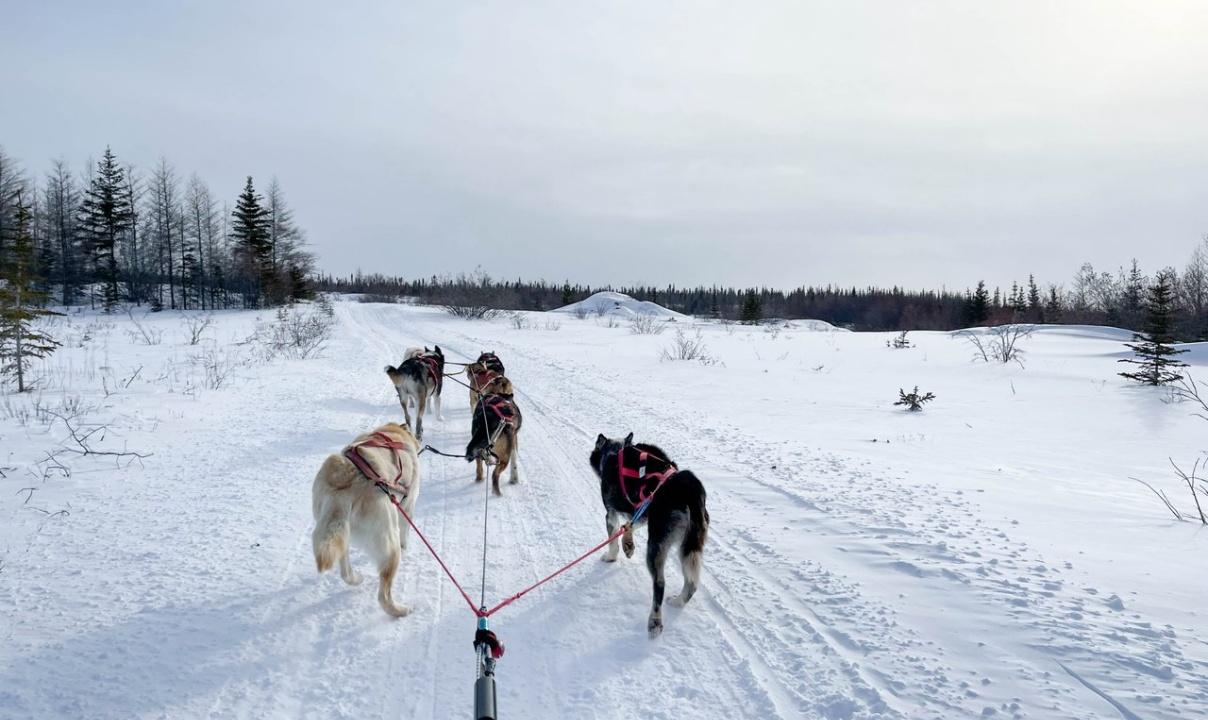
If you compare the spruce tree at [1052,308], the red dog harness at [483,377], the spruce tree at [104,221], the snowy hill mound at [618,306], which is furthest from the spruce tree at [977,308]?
the spruce tree at [104,221]

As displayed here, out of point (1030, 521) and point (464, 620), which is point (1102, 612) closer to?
point (1030, 521)

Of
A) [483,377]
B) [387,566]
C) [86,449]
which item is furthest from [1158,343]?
[86,449]

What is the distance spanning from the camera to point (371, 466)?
3656 millimetres

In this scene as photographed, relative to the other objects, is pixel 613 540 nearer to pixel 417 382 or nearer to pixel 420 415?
pixel 420 415

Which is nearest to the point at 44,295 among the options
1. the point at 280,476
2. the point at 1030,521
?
the point at 280,476

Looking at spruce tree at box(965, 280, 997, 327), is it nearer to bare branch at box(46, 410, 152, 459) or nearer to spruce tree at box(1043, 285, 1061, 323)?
spruce tree at box(1043, 285, 1061, 323)

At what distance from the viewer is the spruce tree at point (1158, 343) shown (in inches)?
507

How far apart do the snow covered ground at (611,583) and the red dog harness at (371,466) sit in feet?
2.57

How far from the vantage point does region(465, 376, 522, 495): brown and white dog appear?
6.07 m

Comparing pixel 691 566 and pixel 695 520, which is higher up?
pixel 695 520

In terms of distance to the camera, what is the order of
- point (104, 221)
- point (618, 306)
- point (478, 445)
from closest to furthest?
point (478, 445) → point (104, 221) → point (618, 306)

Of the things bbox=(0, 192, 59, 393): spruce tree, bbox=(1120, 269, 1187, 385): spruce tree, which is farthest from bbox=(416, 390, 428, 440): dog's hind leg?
bbox=(1120, 269, 1187, 385): spruce tree

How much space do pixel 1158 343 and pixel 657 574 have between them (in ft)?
51.4

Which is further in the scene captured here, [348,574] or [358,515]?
[348,574]
